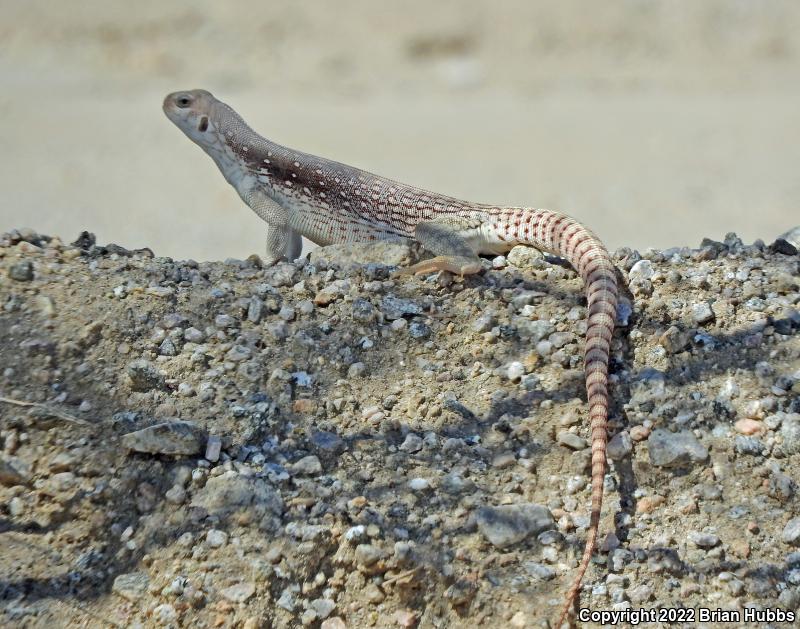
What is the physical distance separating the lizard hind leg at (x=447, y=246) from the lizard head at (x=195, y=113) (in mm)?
1830

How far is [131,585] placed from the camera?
3572mm

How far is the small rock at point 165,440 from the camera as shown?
385 centimetres

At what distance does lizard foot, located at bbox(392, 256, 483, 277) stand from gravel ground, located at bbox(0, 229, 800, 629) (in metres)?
0.05

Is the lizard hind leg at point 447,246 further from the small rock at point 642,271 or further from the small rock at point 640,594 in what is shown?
the small rock at point 640,594

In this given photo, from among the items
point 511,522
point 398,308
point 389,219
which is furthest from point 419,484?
point 389,219

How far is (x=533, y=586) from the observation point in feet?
11.7

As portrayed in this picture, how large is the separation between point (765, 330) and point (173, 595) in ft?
8.45

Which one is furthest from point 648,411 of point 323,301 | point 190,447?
point 190,447

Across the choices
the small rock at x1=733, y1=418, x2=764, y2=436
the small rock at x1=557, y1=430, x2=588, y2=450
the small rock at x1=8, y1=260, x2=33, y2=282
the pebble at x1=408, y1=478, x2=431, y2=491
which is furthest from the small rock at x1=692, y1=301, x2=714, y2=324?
the small rock at x1=8, y1=260, x2=33, y2=282

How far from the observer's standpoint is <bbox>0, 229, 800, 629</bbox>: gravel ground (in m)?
3.58

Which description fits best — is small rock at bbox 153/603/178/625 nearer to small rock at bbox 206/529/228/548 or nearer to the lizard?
small rock at bbox 206/529/228/548

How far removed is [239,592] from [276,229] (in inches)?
118

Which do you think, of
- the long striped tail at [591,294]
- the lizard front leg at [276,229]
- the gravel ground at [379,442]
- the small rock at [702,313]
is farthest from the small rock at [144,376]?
the small rock at [702,313]

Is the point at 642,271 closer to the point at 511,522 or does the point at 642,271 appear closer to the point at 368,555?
the point at 511,522
